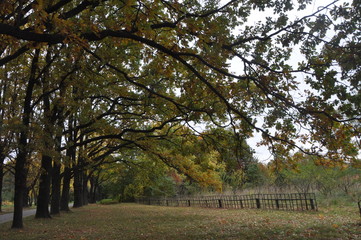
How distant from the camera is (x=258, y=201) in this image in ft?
60.7

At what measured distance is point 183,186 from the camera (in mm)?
41188

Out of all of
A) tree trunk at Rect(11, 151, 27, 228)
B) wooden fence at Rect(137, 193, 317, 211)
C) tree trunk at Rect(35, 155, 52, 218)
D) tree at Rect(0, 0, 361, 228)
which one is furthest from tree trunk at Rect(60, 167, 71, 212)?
tree at Rect(0, 0, 361, 228)

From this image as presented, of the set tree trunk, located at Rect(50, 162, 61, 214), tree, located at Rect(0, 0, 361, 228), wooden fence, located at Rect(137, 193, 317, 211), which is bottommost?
wooden fence, located at Rect(137, 193, 317, 211)

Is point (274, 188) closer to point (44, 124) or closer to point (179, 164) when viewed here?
point (179, 164)

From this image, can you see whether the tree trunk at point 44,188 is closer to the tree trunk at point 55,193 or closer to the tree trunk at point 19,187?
the tree trunk at point 55,193

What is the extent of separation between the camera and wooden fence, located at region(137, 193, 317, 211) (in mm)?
15391

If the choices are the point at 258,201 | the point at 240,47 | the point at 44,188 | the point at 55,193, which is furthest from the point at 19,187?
the point at 258,201

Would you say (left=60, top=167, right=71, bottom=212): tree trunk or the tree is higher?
the tree

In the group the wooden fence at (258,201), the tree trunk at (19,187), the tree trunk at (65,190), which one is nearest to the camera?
the tree trunk at (19,187)

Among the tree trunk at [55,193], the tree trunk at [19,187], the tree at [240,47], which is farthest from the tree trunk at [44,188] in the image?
the tree at [240,47]

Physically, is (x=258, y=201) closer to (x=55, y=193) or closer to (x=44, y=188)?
(x=44, y=188)

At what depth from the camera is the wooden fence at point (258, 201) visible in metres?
15.4

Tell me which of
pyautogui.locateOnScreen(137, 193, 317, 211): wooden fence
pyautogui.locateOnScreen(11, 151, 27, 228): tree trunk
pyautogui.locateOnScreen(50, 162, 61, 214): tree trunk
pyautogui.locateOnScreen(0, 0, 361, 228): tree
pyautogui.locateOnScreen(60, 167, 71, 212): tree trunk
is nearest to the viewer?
pyautogui.locateOnScreen(0, 0, 361, 228): tree

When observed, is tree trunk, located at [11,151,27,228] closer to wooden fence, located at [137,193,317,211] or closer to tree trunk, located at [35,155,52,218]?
tree trunk, located at [35,155,52,218]
